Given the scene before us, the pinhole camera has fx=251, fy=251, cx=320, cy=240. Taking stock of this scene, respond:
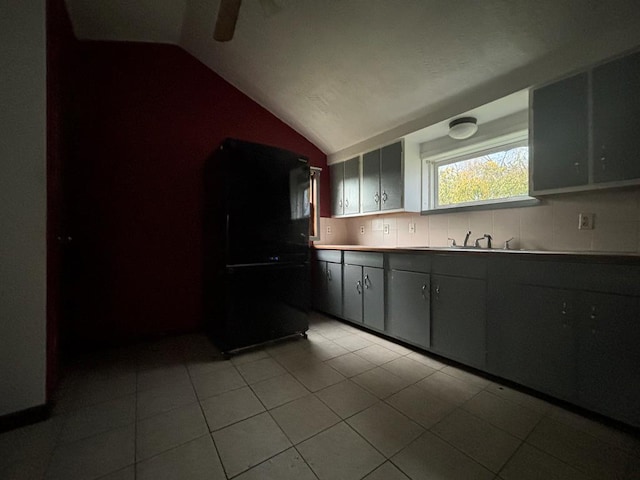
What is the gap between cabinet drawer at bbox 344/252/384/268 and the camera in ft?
8.06

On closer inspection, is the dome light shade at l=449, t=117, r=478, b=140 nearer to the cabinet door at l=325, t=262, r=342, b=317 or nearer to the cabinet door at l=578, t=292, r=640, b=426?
the cabinet door at l=578, t=292, r=640, b=426

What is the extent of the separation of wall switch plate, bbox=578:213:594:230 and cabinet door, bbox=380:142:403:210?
4.48ft

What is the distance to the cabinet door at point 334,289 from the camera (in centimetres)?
291

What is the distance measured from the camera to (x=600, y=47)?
59.1 inches

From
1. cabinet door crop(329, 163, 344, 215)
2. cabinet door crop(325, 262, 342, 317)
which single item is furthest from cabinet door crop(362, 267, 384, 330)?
cabinet door crop(329, 163, 344, 215)

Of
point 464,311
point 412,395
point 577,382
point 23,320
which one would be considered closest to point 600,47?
point 464,311

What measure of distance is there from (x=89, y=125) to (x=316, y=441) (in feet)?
10.0

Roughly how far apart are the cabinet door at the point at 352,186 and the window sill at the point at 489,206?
871 millimetres

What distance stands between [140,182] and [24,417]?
188 cm

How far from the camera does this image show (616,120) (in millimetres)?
1469

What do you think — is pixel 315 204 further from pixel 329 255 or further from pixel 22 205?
pixel 22 205

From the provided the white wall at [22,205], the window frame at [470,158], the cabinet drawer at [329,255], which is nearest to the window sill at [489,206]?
the window frame at [470,158]

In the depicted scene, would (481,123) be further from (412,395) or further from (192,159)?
(192,159)

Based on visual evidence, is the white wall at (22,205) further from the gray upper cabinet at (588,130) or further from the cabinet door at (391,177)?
the gray upper cabinet at (588,130)
